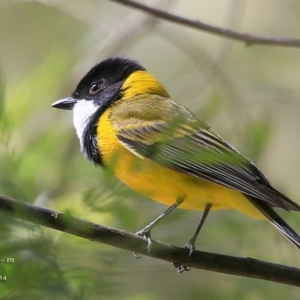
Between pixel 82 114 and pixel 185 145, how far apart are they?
0.90m

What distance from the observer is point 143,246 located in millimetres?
1758

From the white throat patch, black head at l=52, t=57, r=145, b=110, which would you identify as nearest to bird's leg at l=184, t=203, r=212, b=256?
the white throat patch

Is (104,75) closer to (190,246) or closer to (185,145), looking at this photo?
(185,145)

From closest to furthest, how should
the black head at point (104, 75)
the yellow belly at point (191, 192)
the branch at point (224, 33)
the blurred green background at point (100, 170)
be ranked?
the blurred green background at point (100, 170) < the yellow belly at point (191, 192) < the branch at point (224, 33) < the black head at point (104, 75)

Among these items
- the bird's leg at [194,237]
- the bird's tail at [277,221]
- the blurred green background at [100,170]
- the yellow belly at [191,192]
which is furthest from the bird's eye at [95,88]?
the bird's tail at [277,221]

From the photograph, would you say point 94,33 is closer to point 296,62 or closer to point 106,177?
point 296,62

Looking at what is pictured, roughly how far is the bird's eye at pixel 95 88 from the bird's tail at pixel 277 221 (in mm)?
1176

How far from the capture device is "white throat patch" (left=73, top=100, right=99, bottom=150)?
3.06 m

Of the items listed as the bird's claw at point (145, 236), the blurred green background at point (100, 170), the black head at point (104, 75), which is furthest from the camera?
the black head at point (104, 75)

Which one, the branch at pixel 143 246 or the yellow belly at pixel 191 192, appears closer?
the branch at pixel 143 246

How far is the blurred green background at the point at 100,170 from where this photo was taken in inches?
50.1

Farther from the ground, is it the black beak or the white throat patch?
the white throat patch

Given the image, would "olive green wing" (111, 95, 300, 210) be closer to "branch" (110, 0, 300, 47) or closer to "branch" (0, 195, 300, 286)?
"branch" (0, 195, 300, 286)

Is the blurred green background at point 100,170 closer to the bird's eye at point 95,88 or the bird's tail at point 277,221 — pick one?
the bird's tail at point 277,221
